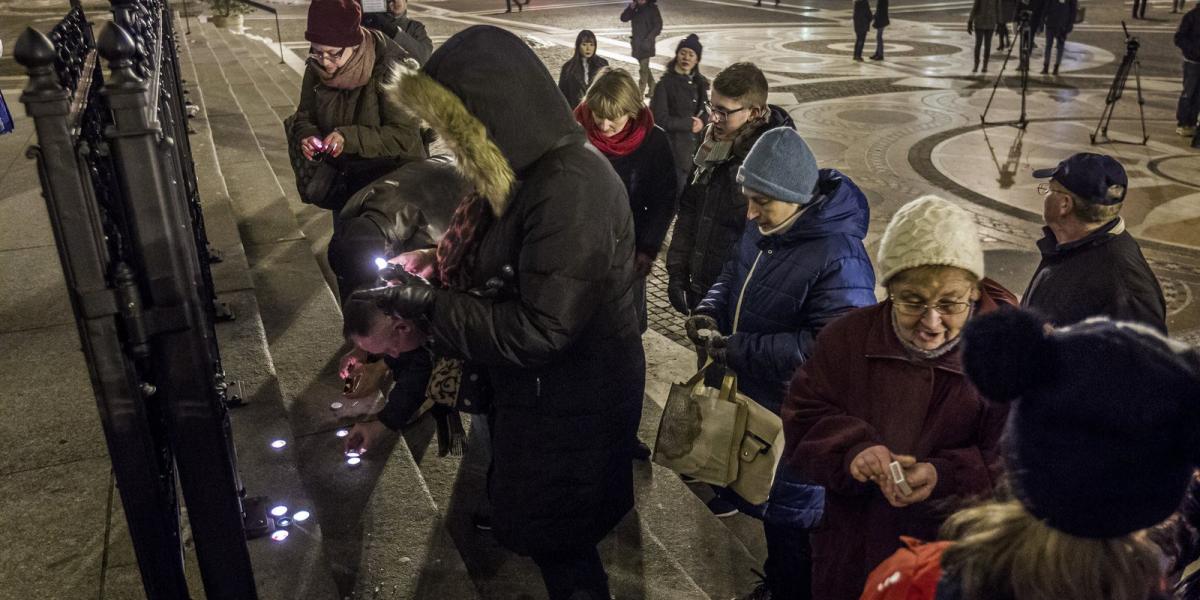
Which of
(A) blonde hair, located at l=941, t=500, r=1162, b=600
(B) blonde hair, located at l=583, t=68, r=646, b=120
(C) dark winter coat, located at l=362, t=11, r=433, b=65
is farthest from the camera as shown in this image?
(C) dark winter coat, located at l=362, t=11, r=433, b=65

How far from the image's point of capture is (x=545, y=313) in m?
2.45

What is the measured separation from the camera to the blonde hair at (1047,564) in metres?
1.43

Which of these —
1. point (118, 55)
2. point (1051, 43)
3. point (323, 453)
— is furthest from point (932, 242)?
point (1051, 43)

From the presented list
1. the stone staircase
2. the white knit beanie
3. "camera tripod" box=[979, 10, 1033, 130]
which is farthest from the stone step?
"camera tripod" box=[979, 10, 1033, 130]

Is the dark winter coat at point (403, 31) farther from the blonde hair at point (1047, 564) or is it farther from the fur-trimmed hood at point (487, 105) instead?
the blonde hair at point (1047, 564)

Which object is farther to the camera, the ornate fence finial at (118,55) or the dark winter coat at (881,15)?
the dark winter coat at (881,15)

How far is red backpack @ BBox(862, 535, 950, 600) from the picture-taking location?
1661 mm

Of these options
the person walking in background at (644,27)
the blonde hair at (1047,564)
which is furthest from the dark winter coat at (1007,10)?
the blonde hair at (1047,564)

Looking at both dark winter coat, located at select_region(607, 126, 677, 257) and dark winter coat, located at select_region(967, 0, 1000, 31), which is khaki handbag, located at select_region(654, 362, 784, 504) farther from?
dark winter coat, located at select_region(967, 0, 1000, 31)

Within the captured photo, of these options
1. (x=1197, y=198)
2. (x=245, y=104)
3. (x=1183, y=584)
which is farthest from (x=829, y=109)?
(x=1183, y=584)

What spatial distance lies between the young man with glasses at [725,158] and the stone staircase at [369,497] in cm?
104

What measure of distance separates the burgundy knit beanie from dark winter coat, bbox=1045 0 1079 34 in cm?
1668

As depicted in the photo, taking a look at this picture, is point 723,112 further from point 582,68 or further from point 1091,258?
point 582,68

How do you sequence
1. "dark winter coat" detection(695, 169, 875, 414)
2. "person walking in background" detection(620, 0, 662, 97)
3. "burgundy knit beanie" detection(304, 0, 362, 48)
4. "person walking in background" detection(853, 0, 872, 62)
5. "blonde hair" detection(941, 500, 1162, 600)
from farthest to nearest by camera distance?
1. "person walking in background" detection(853, 0, 872, 62)
2. "person walking in background" detection(620, 0, 662, 97)
3. "burgundy knit beanie" detection(304, 0, 362, 48)
4. "dark winter coat" detection(695, 169, 875, 414)
5. "blonde hair" detection(941, 500, 1162, 600)
